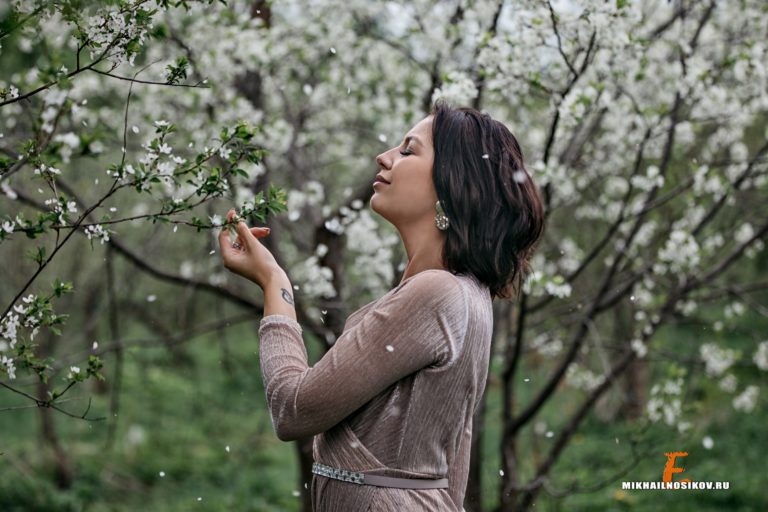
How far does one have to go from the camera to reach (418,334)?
1818 millimetres

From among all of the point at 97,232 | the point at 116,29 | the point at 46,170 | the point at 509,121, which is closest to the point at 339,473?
the point at 97,232

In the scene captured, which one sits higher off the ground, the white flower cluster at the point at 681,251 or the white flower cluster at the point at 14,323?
the white flower cluster at the point at 681,251

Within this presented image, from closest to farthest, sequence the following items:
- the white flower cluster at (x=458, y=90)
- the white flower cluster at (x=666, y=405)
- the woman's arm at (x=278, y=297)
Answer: the woman's arm at (x=278, y=297) → the white flower cluster at (x=458, y=90) → the white flower cluster at (x=666, y=405)

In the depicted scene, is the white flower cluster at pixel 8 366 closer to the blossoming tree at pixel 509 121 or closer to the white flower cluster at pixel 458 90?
the blossoming tree at pixel 509 121

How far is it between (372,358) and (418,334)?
11cm

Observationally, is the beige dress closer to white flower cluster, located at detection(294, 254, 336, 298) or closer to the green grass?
white flower cluster, located at detection(294, 254, 336, 298)

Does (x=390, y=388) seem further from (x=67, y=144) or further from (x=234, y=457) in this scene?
(x=234, y=457)

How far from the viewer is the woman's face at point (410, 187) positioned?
209 centimetres

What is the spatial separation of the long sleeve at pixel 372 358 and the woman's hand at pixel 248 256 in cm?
26

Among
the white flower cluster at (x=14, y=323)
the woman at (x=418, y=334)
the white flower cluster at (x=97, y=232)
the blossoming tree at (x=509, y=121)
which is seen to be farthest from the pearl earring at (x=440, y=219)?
the blossoming tree at (x=509, y=121)

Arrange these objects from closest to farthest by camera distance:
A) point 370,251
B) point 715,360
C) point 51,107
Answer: point 51,107, point 370,251, point 715,360

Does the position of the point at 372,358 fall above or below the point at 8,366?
below

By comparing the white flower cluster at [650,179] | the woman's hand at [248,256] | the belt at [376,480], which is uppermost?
the white flower cluster at [650,179]

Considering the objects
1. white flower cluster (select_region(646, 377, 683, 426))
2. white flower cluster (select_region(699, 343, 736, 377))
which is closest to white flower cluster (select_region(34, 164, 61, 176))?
white flower cluster (select_region(646, 377, 683, 426))
